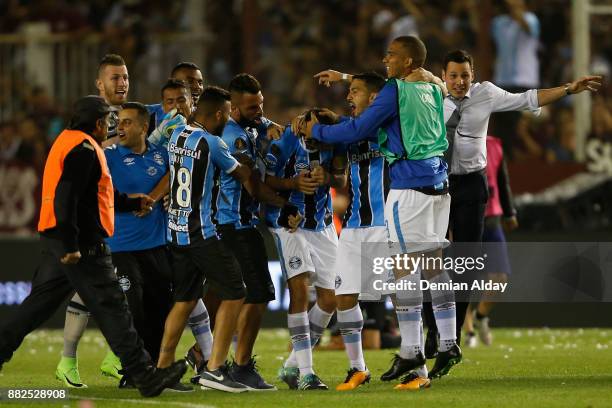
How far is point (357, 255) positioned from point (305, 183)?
2.22 ft

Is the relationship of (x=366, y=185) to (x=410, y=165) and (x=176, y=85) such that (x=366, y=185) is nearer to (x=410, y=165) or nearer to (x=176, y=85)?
(x=410, y=165)

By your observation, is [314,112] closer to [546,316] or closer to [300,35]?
[546,316]

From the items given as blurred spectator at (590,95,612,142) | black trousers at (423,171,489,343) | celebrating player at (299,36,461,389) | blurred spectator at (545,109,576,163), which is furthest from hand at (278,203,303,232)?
blurred spectator at (545,109,576,163)

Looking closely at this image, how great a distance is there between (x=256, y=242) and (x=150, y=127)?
1.72 m

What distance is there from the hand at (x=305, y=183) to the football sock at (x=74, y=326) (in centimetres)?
211

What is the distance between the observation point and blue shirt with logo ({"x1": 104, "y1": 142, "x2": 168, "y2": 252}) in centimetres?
1138

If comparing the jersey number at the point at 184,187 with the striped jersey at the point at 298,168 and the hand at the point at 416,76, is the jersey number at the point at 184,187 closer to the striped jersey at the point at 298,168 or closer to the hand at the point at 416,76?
the striped jersey at the point at 298,168

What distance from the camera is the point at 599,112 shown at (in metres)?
19.5

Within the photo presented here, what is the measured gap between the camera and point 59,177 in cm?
978

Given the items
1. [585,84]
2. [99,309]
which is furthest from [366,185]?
[99,309]

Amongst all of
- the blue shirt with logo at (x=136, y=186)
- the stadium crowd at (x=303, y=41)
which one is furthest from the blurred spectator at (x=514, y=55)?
the blue shirt with logo at (x=136, y=186)

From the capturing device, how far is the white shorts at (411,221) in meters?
10.6

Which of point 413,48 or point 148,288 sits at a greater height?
point 413,48

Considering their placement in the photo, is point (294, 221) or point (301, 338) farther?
point (294, 221)
